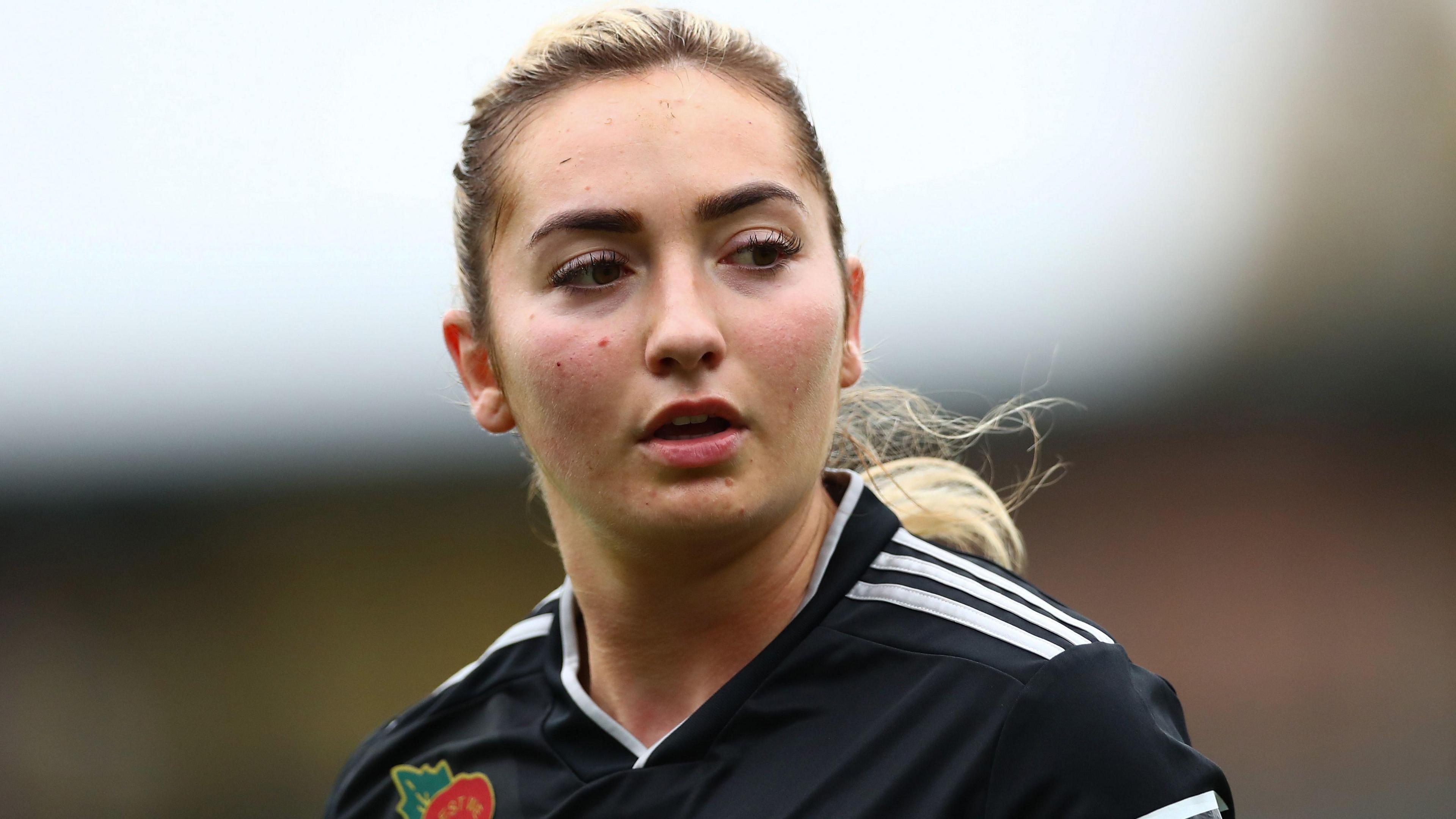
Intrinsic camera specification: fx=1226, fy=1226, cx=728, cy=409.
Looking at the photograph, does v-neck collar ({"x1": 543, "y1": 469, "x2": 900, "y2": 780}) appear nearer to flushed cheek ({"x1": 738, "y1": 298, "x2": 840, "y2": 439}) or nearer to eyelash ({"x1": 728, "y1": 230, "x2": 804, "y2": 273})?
flushed cheek ({"x1": 738, "y1": 298, "x2": 840, "y2": 439})

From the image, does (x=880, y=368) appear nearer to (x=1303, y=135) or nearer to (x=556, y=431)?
(x=556, y=431)

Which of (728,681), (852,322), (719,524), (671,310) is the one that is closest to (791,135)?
(852,322)

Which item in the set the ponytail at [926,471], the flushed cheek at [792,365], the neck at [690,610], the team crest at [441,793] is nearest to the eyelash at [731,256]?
the flushed cheek at [792,365]

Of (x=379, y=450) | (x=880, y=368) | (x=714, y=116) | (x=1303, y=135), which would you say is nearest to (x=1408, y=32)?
(x=1303, y=135)

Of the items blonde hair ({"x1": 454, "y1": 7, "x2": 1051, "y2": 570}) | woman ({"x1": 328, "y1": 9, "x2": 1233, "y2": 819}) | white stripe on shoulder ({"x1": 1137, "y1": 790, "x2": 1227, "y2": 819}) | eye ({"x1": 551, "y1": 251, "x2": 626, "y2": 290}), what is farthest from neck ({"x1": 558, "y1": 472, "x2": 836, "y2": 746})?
white stripe on shoulder ({"x1": 1137, "y1": 790, "x2": 1227, "y2": 819})

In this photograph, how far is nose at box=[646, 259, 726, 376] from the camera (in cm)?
181

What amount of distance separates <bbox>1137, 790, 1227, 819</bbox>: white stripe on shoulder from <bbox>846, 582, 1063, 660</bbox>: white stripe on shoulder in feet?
0.83

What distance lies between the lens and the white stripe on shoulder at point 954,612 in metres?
1.75

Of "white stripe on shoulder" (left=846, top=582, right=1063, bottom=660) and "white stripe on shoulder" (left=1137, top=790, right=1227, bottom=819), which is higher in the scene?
"white stripe on shoulder" (left=846, top=582, right=1063, bottom=660)

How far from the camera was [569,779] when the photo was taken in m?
2.13

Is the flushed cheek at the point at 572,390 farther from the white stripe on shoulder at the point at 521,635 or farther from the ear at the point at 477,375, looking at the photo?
the white stripe on shoulder at the point at 521,635

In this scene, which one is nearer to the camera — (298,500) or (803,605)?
(803,605)

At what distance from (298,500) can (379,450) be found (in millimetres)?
717

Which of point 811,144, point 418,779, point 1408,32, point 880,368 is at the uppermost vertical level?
point 1408,32
